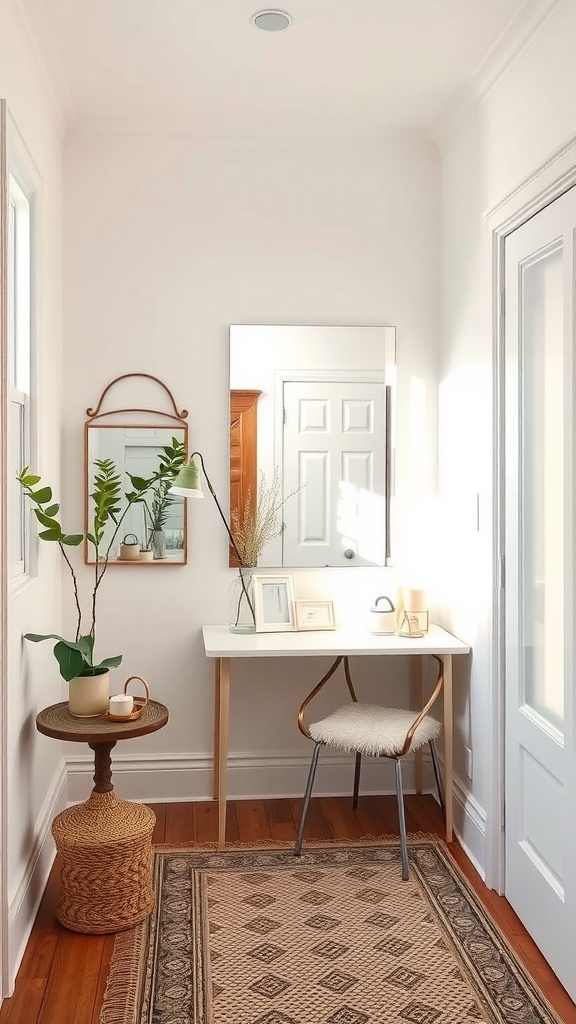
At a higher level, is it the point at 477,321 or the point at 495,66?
the point at 495,66

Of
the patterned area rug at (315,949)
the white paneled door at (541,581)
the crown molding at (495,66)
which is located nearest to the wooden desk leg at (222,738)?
the patterned area rug at (315,949)

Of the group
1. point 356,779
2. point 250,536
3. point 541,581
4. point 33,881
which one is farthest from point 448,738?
point 33,881

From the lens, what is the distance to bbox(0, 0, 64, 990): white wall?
7.98 ft

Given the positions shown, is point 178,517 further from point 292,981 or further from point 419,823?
point 292,981

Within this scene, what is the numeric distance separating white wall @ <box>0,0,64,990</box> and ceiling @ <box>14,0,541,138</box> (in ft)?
0.59

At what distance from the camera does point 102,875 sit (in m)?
2.57

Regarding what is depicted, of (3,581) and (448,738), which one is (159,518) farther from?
(448,738)

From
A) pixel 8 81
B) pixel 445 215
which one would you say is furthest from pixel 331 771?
pixel 8 81

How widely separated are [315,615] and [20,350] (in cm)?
147

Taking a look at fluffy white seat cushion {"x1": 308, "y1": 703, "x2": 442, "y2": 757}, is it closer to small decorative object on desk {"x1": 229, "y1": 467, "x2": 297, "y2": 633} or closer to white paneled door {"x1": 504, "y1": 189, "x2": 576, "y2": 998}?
white paneled door {"x1": 504, "y1": 189, "x2": 576, "y2": 998}

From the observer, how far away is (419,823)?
3.35m

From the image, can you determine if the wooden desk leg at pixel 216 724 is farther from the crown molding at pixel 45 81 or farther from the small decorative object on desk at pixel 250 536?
the crown molding at pixel 45 81

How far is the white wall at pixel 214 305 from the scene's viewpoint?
3.48m

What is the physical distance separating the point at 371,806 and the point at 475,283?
202 cm
